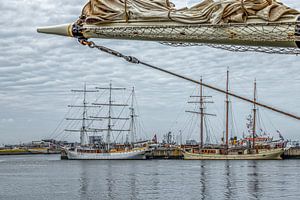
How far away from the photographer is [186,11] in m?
5.69

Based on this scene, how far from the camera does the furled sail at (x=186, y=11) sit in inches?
202

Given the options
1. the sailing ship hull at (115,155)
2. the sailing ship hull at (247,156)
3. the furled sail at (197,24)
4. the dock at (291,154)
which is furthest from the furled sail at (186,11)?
the dock at (291,154)

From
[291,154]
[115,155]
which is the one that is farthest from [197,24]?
[291,154]

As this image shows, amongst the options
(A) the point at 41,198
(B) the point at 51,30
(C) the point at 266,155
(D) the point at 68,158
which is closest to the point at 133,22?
(B) the point at 51,30

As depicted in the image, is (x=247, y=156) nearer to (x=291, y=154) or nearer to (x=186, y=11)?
(x=291, y=154)

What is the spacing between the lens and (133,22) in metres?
5.92

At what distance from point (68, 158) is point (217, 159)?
1100 inches

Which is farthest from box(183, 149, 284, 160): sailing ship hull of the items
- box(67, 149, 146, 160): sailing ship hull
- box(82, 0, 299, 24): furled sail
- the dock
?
box(82, 0, 299, 24): furled sail

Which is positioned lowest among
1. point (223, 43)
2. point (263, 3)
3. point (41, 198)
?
point (41, 198)

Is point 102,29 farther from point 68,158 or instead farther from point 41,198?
point 68,158

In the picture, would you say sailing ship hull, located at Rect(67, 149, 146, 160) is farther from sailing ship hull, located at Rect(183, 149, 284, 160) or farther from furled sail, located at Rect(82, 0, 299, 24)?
furled sail, located at Rect(82, 0, 299, 24)

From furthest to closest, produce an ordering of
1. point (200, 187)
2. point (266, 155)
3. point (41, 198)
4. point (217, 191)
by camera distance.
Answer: point (266, 155)
point (200, 187)
point (217, 191)
point (41, 198)

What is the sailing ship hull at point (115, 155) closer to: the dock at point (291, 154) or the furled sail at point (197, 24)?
the dock at point (291, 154)

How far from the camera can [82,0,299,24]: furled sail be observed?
5141 mm
